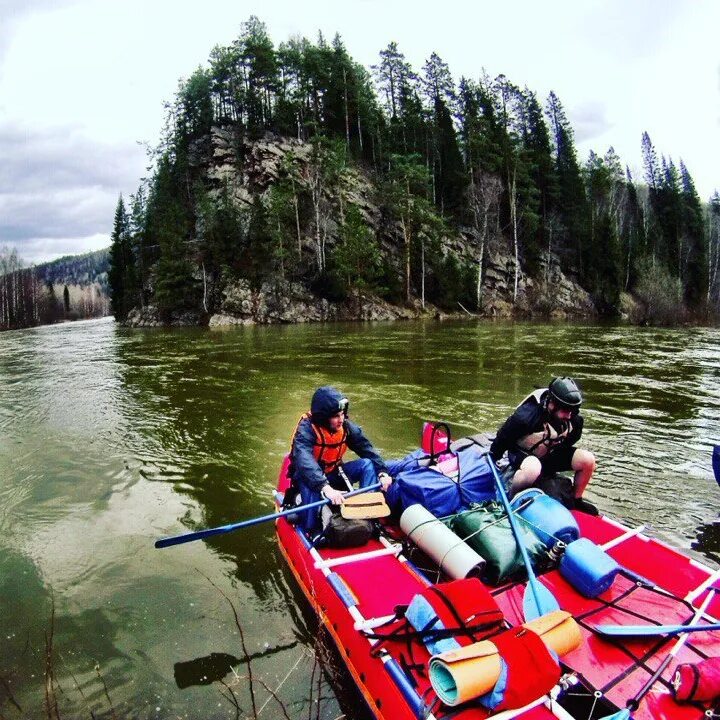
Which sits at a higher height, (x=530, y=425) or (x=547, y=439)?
(x=530, y=425)

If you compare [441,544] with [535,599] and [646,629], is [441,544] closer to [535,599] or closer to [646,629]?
[535,599]

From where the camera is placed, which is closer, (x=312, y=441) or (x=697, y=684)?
(x=697, y=684)

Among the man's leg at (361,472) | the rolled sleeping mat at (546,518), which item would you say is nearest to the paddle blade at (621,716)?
the rolled sleeping mat at (546,518)

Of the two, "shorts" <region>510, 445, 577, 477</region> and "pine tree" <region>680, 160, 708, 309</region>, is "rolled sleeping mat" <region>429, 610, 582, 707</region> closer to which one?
"shorts" <region>510, 445, 577, 477</region>

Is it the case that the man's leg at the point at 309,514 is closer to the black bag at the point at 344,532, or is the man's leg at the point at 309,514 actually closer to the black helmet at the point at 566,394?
the black bag at the point at 344,532

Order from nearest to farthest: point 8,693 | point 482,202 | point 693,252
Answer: point 8,693 → point 482,202 → point 693,252

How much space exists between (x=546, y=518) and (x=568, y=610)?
84 centimetres

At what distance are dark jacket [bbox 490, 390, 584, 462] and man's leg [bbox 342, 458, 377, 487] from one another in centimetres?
133

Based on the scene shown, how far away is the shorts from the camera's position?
18.1 ft

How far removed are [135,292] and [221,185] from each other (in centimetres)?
1224

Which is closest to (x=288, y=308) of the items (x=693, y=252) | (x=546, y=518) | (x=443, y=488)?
(x=443, y=488)

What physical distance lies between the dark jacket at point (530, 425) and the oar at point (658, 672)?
79.5 inches

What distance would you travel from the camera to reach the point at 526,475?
5.16 meters

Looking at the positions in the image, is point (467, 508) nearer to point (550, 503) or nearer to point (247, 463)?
point (550, 503)
